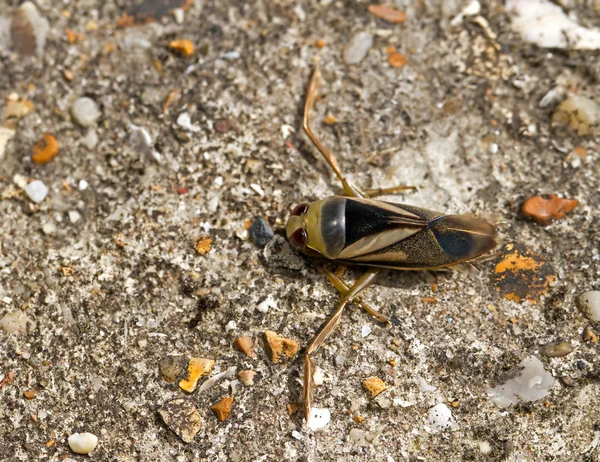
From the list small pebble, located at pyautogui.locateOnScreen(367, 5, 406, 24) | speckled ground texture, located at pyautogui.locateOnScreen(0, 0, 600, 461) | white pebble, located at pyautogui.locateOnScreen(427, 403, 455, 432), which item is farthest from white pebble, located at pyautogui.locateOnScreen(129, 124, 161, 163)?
white pebble, located at pyautogui.locateOnScreen(427, 403, 455, 432)

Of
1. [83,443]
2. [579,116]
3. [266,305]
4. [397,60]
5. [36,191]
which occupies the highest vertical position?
[397,60]

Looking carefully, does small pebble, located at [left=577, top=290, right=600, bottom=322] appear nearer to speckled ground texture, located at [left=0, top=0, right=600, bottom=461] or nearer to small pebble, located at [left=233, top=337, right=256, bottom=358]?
speckled ground texture, located at [left=0, top=0, right=600, bottom=461]

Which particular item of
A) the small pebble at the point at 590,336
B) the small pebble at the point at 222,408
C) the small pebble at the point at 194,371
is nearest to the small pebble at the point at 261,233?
the small pebble at the point at 194,371

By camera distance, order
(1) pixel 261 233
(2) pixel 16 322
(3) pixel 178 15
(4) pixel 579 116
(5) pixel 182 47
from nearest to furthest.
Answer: (2) pixel 16 322
(1) pixel 261 233
(4) pixel 579 116
(5) pixel 182 47
(3) pixel 178 15

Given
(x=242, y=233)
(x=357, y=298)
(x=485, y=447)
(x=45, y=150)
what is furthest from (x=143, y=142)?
(x=485, y=447)

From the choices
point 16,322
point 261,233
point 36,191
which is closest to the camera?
point 16,322

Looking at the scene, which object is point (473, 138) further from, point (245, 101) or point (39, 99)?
point (39, 99)

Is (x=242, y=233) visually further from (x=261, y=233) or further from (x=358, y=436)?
(x=358, y=436)
